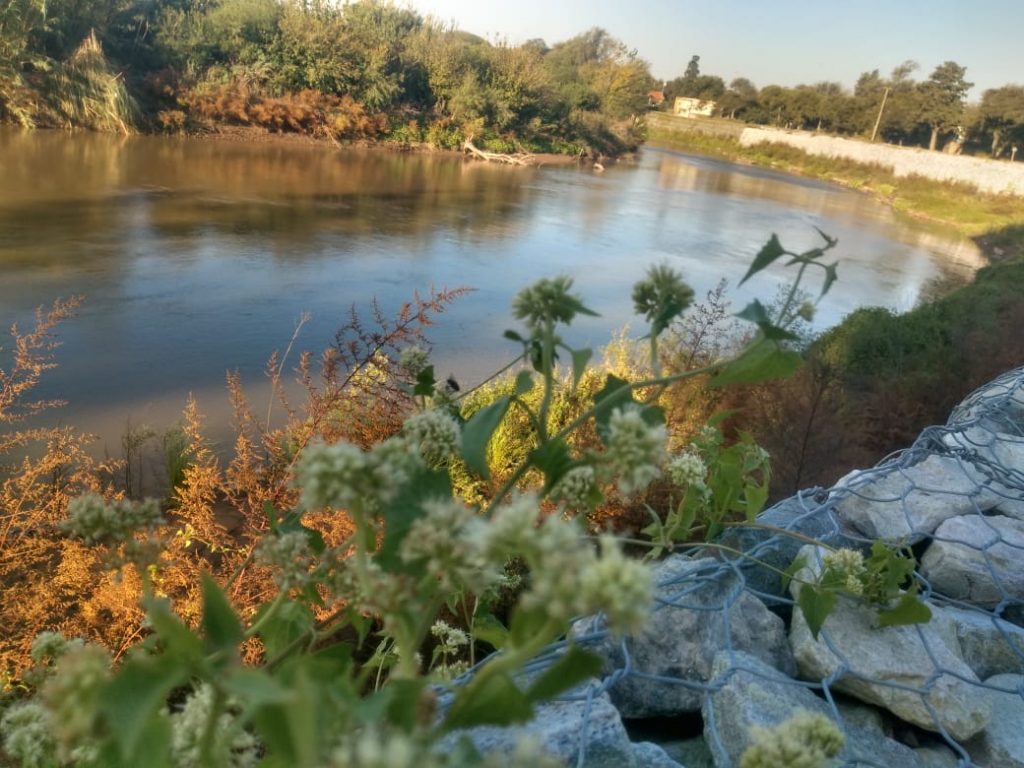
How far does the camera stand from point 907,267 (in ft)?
43.7

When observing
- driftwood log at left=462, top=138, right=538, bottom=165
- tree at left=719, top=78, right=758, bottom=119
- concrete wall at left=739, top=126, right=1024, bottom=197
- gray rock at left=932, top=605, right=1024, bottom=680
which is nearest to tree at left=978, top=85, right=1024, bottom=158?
concrete wall at left=739, top=126, right=1024, bottom=197

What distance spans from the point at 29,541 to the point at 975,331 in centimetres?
553

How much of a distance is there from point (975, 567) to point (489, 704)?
4.09 feet

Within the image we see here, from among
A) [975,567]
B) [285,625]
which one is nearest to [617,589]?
[285,625]

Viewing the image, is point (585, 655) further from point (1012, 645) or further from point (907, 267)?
point (907, 267)

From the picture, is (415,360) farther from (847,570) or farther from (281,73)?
(281,73)

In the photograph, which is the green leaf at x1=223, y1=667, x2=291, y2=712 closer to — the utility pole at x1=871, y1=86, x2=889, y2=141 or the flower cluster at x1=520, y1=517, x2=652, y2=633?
the flower cluster at x1=520, y1=517, x2=652, y2=633

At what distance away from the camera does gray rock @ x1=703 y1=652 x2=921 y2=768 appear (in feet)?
2.67

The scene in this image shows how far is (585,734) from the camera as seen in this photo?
70cm

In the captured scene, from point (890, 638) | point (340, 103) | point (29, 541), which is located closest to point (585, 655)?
point (890, 638)

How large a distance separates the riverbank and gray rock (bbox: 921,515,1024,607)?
1560cm

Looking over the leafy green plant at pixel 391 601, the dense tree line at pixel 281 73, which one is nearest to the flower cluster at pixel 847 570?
the leafy green plant at pixel 391 601

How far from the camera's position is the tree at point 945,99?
34.9 metres

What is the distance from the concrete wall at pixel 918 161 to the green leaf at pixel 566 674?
31.3m
